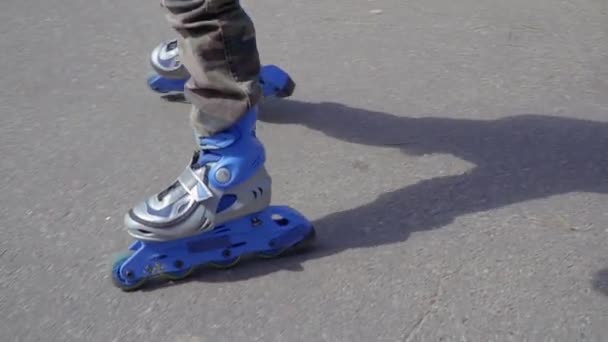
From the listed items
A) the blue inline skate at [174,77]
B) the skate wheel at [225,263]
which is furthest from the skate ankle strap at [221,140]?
the blue inline skate at [174,77]

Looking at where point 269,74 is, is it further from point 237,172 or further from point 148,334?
point 148,334

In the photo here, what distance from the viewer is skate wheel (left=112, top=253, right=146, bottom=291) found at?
99.4 inches

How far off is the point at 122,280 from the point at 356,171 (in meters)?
0.96

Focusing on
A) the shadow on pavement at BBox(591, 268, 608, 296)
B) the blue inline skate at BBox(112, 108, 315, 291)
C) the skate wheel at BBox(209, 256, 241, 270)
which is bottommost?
the shadow on pavement at BBox(591, 268, 608, 296)

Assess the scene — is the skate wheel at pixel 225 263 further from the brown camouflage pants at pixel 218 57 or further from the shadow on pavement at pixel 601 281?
the shadow on pavement at pixel 601 281

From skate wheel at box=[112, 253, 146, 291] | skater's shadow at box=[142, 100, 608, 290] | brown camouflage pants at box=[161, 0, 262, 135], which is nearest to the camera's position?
brown camouflage pants at box=[161, 0, 262, 135]

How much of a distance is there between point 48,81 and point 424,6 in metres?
1.90

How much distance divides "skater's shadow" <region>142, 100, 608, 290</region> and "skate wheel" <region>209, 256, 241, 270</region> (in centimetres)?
2

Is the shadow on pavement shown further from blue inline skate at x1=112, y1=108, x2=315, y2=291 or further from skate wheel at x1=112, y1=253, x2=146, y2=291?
skate wheel at x1=112, y1=253, x2=146, y2=291

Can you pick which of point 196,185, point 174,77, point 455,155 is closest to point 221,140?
point 196,185

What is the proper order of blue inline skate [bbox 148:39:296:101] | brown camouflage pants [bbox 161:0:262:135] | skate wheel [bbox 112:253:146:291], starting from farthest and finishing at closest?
blue inline skate [bbox 148:39:296:101], skate wheel [bbox 112:253:146:291], brown camouflage pants [bbox 161:0:262:135]

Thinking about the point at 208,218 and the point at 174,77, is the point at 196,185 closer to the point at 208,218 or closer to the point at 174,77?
the point at 208,218

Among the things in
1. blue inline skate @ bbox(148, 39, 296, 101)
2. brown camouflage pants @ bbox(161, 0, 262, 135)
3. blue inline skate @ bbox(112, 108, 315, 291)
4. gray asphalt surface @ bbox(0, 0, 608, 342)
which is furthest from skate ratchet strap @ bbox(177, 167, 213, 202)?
blue inline skate @ bbox(148, 39, 296, 101)

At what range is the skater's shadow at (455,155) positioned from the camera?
9.07 ft
